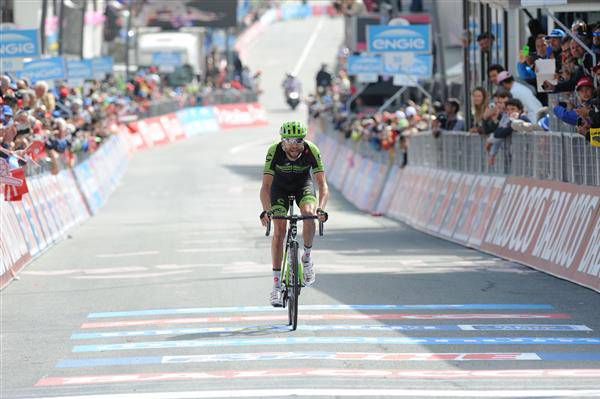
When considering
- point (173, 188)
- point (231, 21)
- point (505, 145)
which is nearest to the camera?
point (505, 145)

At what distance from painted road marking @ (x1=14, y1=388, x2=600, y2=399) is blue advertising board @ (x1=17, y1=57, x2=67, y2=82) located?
2070cm

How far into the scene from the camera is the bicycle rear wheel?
13297mm

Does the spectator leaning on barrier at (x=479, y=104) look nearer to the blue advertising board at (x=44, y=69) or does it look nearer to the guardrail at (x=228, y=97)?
the blue advertising board at (x=44, y=69)

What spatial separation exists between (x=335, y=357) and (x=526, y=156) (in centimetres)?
869

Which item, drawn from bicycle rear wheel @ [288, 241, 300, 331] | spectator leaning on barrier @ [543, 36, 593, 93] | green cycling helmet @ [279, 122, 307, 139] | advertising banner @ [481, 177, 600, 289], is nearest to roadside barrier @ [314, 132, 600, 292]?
advertising banner @ [481, 177, 600, 289]

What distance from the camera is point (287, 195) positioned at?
1419cm

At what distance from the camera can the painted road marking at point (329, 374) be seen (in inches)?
424

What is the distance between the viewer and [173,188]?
4112 centimetres

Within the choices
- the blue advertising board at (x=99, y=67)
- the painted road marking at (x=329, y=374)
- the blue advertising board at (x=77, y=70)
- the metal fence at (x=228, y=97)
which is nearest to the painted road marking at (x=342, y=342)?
the painted road marking at (x=329, y=374)

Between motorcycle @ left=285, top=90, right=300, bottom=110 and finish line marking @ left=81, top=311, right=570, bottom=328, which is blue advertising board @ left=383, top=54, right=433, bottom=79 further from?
motorcycle @ left=285, top=90, right=300, bottom=110

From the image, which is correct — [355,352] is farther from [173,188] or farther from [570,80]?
[173,188]

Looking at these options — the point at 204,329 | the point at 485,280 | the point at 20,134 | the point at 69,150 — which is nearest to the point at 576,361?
the point at 204,329

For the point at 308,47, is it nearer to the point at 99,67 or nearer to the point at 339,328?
the point at 99,67

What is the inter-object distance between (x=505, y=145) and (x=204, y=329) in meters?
8.45
